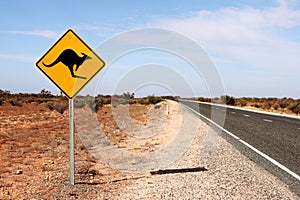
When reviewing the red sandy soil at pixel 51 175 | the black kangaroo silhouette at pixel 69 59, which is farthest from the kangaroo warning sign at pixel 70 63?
the red sandy soil at pixel 51 175

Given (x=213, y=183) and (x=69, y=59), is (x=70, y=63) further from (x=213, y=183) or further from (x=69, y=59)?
(x=213, y=183)

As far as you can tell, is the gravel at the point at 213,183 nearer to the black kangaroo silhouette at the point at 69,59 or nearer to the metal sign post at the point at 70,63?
the metal sign post at the point at 70,63

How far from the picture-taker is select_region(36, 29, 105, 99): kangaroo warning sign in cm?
668

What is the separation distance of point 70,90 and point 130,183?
229 cm

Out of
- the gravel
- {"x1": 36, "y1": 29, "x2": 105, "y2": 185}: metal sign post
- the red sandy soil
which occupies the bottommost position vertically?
the red sandy soil

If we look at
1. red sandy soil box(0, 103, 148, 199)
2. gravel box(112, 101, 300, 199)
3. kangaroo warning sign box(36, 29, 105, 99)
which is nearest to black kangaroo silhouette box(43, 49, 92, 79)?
kangaroo warning sign box(36, 29, 105, 99)

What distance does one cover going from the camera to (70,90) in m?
6.86

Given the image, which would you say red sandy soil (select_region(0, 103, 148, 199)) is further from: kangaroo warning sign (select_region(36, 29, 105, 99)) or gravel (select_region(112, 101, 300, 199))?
kangaroo warning sign (select_region(36, 29, 105, 99))

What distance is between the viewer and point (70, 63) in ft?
22.1

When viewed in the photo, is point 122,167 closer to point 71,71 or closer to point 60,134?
point 71,71

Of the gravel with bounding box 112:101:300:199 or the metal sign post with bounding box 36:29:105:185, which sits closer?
the gravel with bounding box 112:101:300:199

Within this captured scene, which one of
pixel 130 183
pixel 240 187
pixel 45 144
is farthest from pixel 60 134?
pixel 240 187

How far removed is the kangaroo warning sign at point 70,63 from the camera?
6680 millimetres

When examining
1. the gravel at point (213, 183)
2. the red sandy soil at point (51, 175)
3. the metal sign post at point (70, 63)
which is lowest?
the red sandy soil at point (51, 175)
